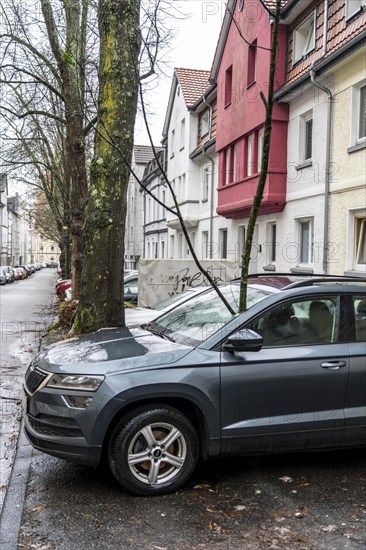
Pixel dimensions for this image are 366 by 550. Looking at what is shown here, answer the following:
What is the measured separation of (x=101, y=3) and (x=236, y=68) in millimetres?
10386

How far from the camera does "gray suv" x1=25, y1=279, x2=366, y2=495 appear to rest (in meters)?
4.11

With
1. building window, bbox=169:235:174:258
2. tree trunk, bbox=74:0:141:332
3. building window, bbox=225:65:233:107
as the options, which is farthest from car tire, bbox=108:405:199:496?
building window, bbox=169:235:174:258

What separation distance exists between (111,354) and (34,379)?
2.21 ft

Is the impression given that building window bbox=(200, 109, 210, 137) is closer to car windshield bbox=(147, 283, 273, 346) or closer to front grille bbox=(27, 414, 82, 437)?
car windshield bbox=(147, 283, 273, 346)

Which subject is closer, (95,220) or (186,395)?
(186,395)

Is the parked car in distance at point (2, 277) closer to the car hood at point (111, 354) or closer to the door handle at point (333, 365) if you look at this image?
the car hood at point (111, 354)

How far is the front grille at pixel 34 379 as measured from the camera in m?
4.39

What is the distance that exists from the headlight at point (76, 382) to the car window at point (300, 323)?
131 cm

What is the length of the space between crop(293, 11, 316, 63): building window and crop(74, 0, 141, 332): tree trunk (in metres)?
6.78

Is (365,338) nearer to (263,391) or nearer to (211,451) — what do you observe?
(263,391)

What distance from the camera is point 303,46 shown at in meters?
14.4

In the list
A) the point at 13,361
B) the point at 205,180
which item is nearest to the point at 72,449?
the point at 13,361

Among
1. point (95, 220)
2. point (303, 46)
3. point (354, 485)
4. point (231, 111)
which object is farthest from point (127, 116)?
point (231, 111)

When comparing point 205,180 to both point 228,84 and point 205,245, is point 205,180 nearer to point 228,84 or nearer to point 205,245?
point 205,245
